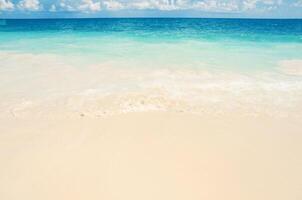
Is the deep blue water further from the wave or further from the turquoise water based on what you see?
the wave

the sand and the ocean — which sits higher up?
the ocean

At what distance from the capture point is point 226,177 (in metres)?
2.95

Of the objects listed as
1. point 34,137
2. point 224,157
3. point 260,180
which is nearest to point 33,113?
point 34,137

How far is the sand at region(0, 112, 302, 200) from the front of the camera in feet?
9.02

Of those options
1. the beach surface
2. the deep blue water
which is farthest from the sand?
the deep blue water

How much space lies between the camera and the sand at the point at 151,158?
2750 millimetres

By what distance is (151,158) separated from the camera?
329 centimetres

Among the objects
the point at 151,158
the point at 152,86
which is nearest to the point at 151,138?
the point at 151,158

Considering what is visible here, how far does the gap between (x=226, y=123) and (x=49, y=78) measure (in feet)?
16.4

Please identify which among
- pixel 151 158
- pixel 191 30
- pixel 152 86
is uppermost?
pixel 191 30

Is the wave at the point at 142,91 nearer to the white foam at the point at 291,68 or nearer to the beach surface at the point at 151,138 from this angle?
the beach surface at the point at 151,138

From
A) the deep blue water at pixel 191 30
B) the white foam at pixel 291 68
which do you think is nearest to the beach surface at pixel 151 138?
the white foam at pixel 291 68

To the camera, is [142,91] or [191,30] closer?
[142,91]

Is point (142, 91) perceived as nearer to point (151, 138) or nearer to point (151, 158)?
point (151, 138)
